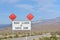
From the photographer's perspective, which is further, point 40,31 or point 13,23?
point 40,31

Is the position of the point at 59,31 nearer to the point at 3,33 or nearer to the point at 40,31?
the point at 40,31

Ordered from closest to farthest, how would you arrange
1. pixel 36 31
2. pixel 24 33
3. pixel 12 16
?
pixel 12 16 < pixel 24 33 < pixel 36 31

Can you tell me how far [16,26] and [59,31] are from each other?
18226mm

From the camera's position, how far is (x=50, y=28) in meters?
36.0

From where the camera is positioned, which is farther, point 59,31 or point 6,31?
point 59,31

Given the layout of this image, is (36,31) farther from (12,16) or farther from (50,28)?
(12,16)

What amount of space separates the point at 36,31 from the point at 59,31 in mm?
3065

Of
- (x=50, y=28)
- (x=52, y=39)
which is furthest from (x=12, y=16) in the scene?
(x=50, y=28)

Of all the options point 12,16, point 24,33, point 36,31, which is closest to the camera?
point 12,16

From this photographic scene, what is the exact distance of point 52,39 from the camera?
20938mm

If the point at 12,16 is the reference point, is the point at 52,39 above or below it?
below

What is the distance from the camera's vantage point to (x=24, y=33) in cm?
3409

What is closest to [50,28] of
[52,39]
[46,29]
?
[46,29]

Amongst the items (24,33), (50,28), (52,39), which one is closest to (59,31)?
(50,28)
